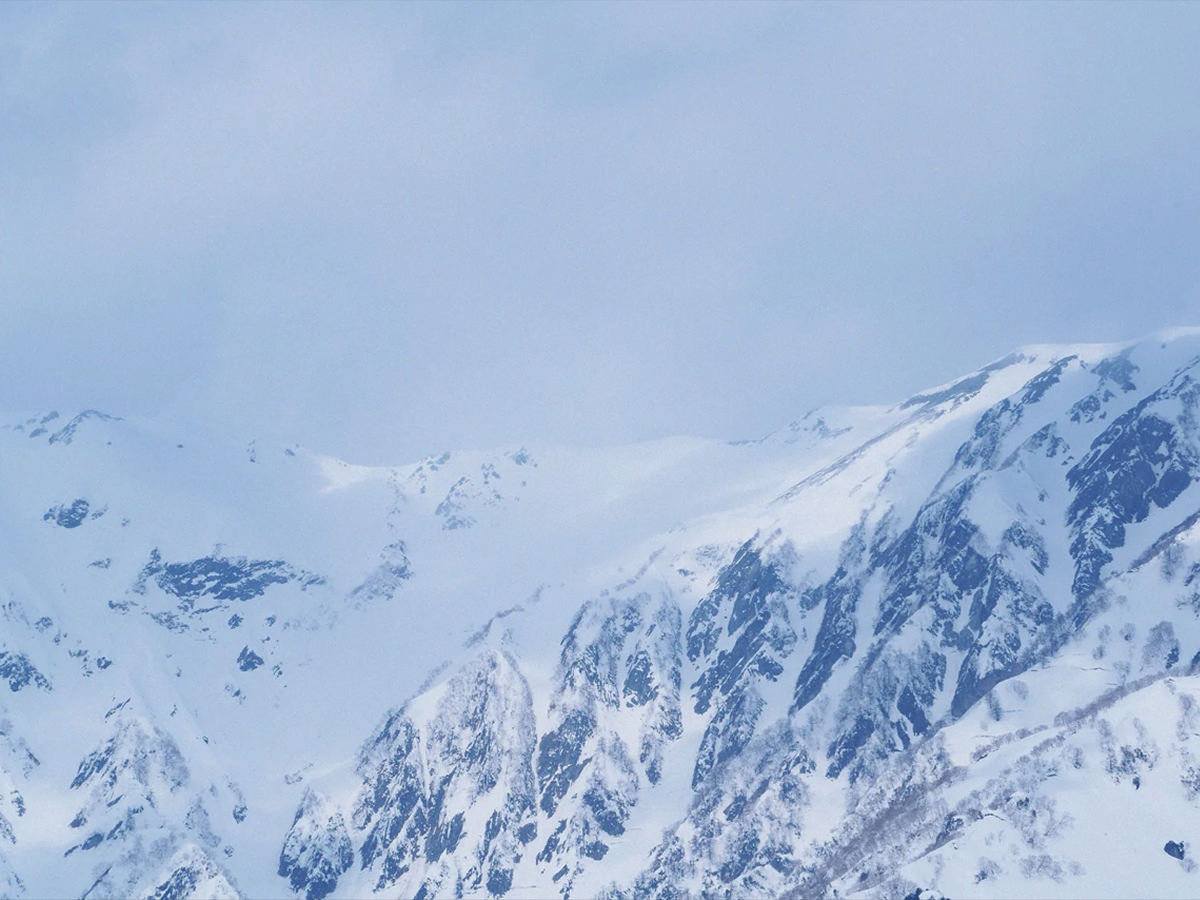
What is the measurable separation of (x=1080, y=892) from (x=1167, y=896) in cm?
1292

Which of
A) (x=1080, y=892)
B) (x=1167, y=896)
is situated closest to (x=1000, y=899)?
(x=1080, y=892)

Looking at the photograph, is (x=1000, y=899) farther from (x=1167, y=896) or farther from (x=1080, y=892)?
(x=1167, y=896)

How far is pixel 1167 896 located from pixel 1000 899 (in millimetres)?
25588

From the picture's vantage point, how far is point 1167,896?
196125 mm

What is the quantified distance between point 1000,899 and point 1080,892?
12.9 meters

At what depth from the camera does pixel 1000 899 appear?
200 metres

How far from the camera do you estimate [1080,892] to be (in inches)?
7859
